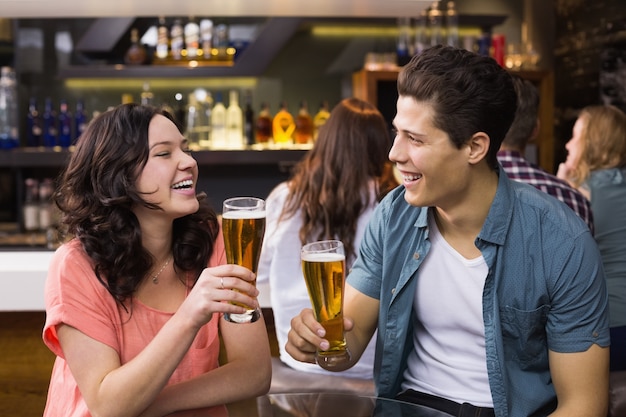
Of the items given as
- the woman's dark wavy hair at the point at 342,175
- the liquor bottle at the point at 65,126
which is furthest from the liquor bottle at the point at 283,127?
the woman's dark wavy hair at the point at 342,175

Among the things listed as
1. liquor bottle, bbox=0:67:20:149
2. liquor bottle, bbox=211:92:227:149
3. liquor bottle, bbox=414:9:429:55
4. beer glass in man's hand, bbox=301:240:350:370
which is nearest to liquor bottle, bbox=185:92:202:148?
liquor bottle, bbox=211:92:227:149

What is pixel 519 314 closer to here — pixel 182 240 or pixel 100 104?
pixel 182 240

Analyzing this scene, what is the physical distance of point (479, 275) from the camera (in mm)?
1944

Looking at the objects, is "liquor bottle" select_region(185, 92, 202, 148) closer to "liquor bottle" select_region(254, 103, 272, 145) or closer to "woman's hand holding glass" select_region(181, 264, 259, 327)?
"liquor bottle" select_region(254, 103, 272, 145)

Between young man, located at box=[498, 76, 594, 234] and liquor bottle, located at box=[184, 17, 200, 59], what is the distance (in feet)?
8.07

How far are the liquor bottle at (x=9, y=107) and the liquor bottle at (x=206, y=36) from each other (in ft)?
3.84

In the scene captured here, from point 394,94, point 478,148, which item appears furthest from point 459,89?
point 394,94

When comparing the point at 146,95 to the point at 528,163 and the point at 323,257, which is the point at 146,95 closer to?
the point at 528,163

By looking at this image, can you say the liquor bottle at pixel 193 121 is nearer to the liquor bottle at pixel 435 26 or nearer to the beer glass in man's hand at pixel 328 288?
the liquor bottle at pixel 435 26

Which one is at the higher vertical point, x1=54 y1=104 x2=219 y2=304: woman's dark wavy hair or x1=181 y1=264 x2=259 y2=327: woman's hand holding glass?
x1=54 y1=104 x2=219 y2=304: woman's dark wavy hair

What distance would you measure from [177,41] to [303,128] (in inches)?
36.1

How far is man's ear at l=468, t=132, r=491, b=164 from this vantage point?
1.89 meters

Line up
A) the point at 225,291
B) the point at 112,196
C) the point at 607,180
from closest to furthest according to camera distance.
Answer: the point at 225,291
the point at 112,196
the point at 607,180

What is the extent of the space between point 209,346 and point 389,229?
1.67 ft
